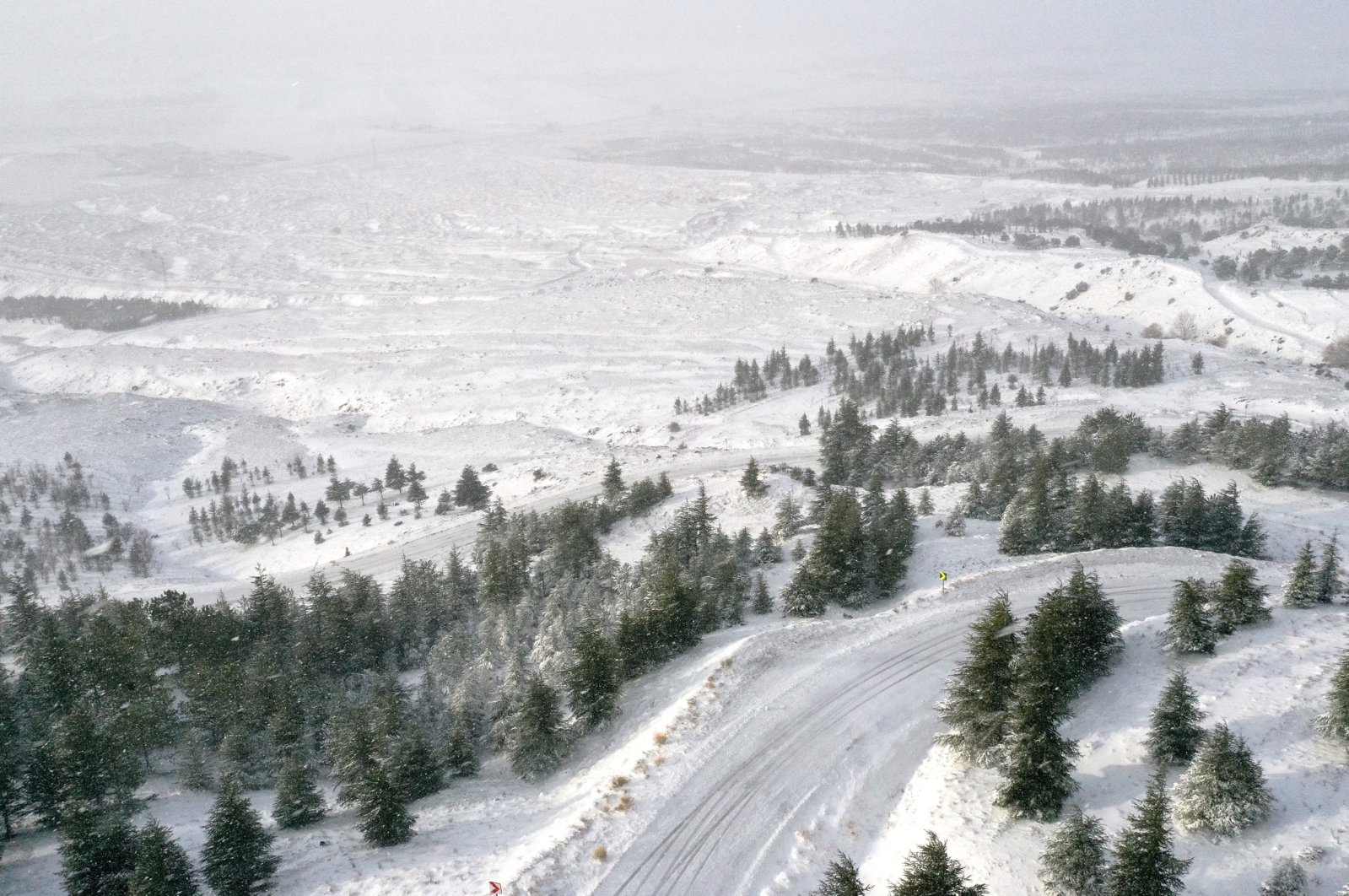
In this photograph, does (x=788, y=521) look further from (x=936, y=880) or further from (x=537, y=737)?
(x=936, y=880)

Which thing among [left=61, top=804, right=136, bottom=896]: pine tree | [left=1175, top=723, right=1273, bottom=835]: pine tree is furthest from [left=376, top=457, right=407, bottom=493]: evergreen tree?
[left=1175, top=723, right=1273, bottom=835]: pine tree

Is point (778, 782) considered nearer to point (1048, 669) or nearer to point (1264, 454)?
point (1048, 669)

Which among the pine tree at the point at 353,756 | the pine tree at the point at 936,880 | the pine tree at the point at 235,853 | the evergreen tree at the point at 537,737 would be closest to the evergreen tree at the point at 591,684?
the evergreen tree at the point at 537,737

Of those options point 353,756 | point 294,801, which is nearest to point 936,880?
point 353,756

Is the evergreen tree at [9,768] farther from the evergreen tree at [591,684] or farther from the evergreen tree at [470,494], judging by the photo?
the evergreen tree at [470,494]

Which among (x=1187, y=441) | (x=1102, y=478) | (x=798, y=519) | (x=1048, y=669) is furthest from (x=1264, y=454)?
(x=1048, y=669)

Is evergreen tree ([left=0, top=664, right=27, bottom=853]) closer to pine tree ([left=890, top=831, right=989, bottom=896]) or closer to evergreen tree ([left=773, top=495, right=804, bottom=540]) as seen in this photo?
pine tree ([left=890, top=831, right=989, bottom=896])
